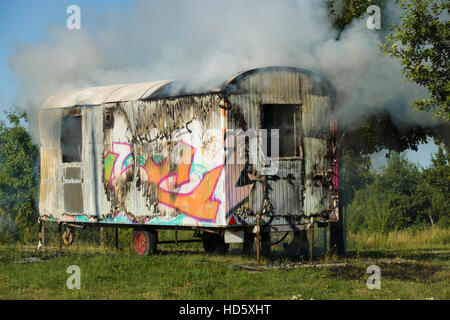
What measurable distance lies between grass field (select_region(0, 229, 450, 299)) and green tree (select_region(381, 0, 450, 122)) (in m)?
3.42

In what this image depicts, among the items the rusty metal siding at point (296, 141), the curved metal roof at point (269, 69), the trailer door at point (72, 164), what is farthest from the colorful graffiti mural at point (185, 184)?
the trailer door at point (72, 164)

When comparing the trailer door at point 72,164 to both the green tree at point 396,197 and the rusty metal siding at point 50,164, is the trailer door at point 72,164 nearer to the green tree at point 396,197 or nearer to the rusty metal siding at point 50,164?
the rusty metal siding at point 50,164

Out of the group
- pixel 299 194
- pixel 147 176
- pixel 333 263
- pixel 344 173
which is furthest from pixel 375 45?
pixel 344 173

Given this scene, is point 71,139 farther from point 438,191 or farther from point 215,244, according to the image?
point 438,191

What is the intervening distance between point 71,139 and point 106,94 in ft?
6.81

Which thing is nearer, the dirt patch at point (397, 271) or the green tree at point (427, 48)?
the dirt patch at point (397, 271)

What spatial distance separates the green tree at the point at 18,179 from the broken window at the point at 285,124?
1089 centimetres

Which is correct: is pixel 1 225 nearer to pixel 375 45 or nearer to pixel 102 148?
pixel 102 148

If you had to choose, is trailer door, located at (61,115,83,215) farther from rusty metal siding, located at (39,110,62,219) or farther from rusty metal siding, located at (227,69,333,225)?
rusty metal siding, located at (227,69,333,225)

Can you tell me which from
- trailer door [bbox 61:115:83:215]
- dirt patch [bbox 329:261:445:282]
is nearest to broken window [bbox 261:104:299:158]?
dirt patch [bbox 329:261:445:282]

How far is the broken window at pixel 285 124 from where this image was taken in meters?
15.3

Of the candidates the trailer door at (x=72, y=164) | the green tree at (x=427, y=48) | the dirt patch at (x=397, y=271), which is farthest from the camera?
the trailer door at (x=72, y=164)

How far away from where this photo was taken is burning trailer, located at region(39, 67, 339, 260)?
14.5 metres
